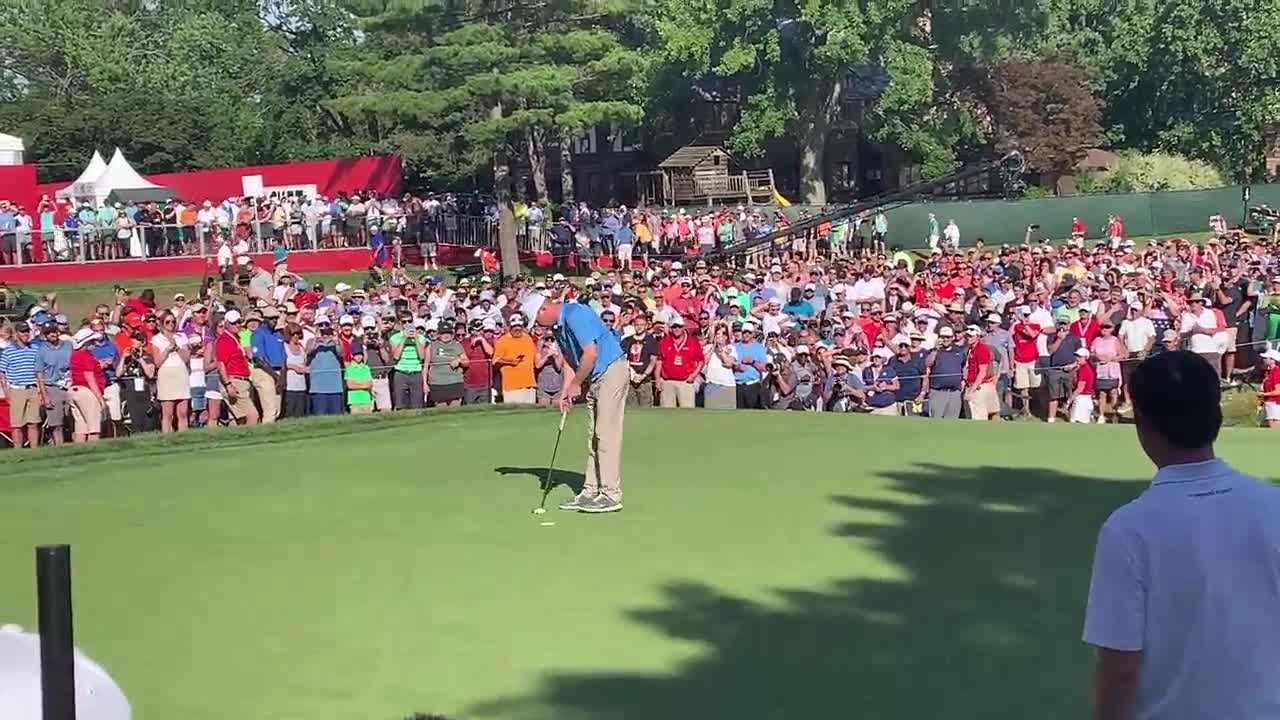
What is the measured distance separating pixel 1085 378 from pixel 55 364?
1136 centimetres

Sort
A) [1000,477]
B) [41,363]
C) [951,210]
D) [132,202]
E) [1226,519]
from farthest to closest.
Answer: [951,210] < [132,202] < [41,363] < [1000,477] < [1226,519]

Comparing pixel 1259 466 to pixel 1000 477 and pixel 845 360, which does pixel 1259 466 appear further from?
pixel 845 360

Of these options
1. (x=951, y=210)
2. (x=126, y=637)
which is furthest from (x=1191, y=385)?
(x=951, y=210)

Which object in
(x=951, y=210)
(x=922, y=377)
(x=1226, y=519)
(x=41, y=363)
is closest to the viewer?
(x=1226, y=519)

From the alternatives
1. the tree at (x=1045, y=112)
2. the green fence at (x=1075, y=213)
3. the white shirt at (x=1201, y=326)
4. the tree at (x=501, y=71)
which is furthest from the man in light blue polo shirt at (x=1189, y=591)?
the tree at (x=1045, y=112)

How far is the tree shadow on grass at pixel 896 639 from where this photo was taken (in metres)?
7.36

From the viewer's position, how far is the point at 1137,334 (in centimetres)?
2019

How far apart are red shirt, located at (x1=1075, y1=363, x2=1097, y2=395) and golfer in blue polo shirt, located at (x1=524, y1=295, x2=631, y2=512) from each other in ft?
30.4

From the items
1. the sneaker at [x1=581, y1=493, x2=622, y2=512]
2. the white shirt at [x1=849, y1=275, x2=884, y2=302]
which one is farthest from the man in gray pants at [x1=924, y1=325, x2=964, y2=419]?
the sneaker at [x1=581, y1=493, x2=622, y2=512]

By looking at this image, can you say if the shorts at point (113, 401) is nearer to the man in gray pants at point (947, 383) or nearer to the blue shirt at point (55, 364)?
the blue shirt at point (55, 364)

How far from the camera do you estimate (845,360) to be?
1978cm

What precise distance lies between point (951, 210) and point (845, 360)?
90.6ft

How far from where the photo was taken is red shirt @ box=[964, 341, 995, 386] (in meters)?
18.6

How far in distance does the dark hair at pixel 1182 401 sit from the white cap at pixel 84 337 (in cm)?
1675
